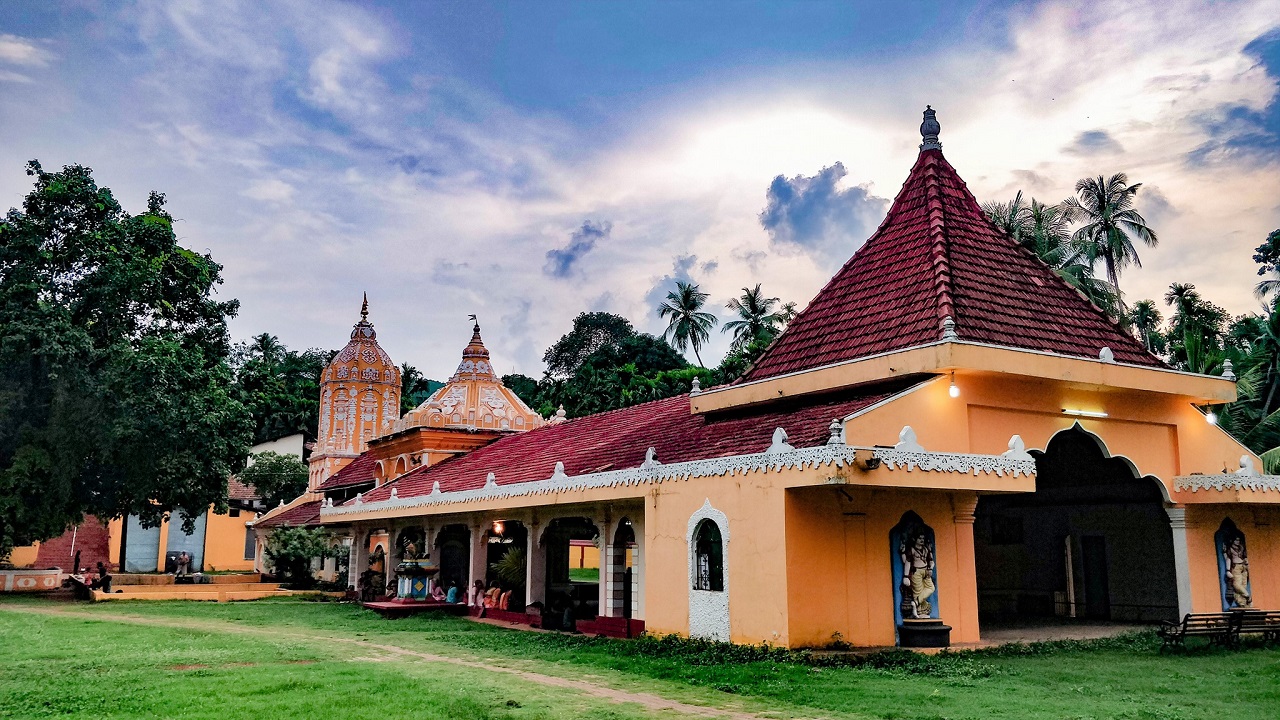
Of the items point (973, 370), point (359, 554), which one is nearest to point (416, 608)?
point (359, 554)

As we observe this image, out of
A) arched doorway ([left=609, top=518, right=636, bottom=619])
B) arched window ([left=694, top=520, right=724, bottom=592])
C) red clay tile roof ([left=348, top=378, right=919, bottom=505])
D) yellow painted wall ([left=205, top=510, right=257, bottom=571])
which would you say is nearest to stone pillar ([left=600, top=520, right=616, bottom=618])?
arched doorway ([left=609, top=518, right=636, bottom=619])

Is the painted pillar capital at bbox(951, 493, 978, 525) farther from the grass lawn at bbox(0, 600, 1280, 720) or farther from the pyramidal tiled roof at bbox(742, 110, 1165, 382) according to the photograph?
the pyramidal tiled roof at bbox(742, 110, 1165, 382)

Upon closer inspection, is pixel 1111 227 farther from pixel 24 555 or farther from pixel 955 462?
pixel 24 555

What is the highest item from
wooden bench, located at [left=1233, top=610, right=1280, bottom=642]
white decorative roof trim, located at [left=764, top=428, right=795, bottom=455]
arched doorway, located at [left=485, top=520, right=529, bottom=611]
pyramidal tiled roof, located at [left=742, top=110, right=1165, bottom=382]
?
pyramidal tiled roof, located at [left=742, top=110, right=1165, bottom=382]

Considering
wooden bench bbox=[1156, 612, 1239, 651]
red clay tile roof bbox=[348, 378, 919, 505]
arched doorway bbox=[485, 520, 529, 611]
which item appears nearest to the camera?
wooden bench bbox=[1156, 612, 1239, 651]

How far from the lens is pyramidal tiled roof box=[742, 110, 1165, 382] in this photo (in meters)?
14.3

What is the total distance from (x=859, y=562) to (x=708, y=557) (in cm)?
202

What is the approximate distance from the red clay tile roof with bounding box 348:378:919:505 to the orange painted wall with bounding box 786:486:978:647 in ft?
3.26

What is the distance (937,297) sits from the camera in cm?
1421

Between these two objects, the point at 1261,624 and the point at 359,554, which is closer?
the point at 1261,624

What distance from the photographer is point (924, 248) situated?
15547 millimetres

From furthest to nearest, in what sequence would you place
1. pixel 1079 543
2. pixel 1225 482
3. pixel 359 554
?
pixel 359 554
pixel 1079 543
pixel 1225 482

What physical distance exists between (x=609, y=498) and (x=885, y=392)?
14.1ft

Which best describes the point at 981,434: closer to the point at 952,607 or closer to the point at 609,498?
the point at 952,607
